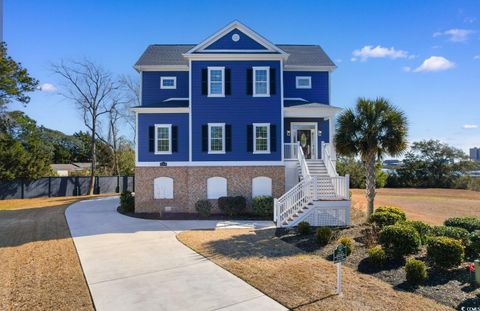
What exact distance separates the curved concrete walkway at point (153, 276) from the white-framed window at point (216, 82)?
332 inches

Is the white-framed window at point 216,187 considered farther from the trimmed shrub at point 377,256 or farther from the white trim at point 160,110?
the trimmed shrub at point 377,256

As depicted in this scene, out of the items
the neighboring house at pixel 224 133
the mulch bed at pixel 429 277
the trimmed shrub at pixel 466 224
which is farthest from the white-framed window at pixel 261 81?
the trimmed shrub at pixel 466 224

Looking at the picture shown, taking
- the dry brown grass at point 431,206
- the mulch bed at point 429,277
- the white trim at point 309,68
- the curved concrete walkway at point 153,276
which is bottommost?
the dry brown grass at point 431,206

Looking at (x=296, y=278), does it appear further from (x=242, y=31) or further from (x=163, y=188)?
(x=242, y=31)

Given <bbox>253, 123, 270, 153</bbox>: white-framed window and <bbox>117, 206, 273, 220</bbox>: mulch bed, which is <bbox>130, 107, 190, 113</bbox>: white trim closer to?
<bbox>253, 123, 270, 153</bbox>: white-framed window

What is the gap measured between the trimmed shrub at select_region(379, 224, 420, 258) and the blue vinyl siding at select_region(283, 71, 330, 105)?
1331 centimetres

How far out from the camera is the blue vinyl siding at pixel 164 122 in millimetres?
19172

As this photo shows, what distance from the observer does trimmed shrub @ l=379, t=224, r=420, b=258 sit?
9.08 m

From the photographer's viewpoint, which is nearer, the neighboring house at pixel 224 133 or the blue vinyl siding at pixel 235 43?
the neighboring house at pixel 224 133

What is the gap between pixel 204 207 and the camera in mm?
18078

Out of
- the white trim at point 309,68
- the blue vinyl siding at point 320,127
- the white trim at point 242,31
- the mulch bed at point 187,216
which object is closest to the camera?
the mulch bed at point 187,216

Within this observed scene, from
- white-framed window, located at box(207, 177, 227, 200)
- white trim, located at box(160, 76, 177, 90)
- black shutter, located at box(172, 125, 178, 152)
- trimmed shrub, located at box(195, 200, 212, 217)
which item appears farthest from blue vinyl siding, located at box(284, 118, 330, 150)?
white trim, located at box(160, 76, 177, 90)

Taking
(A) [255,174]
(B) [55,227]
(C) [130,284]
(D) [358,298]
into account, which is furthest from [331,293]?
(B) [55,227]

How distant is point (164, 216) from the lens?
1788 cm
